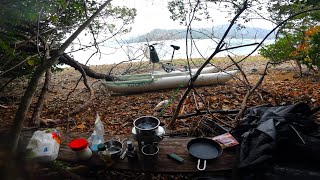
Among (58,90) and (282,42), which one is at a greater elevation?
(282,42)

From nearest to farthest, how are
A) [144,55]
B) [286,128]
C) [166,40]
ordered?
1. [286,128]
2. [144,55]
3. [166,40]

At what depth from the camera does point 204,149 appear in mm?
1773

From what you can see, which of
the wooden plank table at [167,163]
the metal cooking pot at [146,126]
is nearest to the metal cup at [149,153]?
the wooden plank table at [167,163]

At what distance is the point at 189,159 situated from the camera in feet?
5.64

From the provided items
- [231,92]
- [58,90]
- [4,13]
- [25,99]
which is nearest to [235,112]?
[231,92]

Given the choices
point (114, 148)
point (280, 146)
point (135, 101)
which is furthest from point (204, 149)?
point (135, 101)

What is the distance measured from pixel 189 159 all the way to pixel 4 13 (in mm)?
2593

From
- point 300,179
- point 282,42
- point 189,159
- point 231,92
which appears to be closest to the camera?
point 300,179

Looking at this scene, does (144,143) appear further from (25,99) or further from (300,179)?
(300,179)

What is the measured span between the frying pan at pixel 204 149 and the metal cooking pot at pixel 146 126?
332 millimetres

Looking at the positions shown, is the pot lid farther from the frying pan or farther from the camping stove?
the frying pan

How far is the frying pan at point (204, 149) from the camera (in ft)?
5.48

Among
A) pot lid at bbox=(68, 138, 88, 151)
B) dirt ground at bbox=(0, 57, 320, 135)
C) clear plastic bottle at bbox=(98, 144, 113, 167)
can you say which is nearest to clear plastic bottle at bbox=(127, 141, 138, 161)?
clear plastic bottle at bbox=(98, 144, 113, 167)

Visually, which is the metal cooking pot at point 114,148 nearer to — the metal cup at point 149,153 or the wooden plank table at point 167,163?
the wooden plank table at point 167,163
